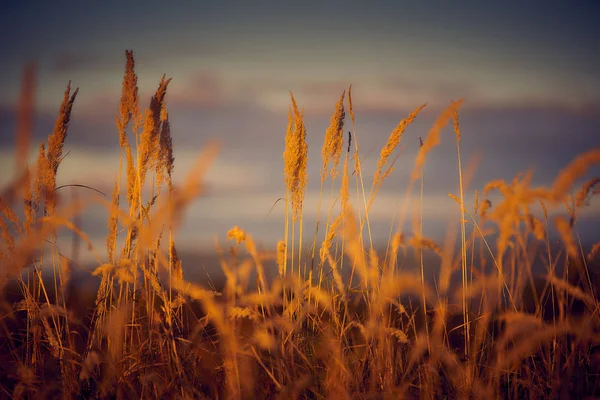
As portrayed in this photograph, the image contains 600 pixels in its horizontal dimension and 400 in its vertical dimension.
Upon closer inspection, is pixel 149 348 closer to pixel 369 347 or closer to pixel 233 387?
pixel 233 387

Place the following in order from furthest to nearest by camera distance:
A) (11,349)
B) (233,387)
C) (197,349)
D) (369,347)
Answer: (11,349)
(197,349)
(369,347)
(233,387)

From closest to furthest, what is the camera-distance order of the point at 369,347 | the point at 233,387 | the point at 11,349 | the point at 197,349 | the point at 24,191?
the point at 233,387 < the point at 369,347 < the point at 197,349 < the point at 11,349 < the point at 24,191

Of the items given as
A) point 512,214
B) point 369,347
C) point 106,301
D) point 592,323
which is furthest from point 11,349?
point 592,323

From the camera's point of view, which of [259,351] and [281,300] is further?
[281,300]

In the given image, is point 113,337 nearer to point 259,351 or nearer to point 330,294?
point 259,351

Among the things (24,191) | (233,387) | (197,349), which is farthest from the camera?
(24,191)

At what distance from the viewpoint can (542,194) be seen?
90.5 inches

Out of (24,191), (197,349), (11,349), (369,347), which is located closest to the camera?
(369,347)

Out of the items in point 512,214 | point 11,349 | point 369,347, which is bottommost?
point 11,349

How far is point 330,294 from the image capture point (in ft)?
10.2

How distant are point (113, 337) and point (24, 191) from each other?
1174mm

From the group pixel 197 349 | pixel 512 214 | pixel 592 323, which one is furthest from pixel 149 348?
pixel 592 323

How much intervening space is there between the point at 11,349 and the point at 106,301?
1.92 ft

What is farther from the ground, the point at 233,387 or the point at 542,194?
the point at 542,194
